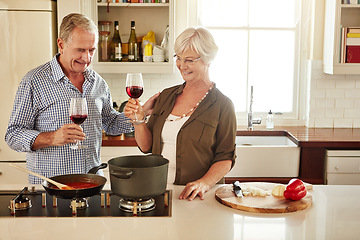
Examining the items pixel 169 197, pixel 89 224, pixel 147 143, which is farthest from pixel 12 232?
pixel 147 143

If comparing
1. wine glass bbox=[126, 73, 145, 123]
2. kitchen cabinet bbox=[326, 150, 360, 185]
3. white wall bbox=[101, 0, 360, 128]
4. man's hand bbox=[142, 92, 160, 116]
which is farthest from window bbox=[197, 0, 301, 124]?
wine glass bbox=[126, 73, 145, 123]

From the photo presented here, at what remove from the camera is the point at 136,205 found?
1.89 meters

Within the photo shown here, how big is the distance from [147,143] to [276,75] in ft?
8.29

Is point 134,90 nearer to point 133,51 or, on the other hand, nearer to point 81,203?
point 81,203

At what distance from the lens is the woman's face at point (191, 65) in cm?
238

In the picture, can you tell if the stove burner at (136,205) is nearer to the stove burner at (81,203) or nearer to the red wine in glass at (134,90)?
the stove burner at (81,203)

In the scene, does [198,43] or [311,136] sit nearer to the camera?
[198,43]

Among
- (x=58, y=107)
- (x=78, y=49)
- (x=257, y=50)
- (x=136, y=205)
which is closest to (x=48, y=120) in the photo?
(x=58, y=107)

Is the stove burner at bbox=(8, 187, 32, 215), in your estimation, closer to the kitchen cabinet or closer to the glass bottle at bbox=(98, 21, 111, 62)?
the glass bottle at bbox=(98, 21, 111, 62)

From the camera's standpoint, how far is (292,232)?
175cm

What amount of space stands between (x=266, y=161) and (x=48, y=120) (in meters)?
1.98

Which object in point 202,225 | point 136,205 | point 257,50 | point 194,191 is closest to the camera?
point 202,225

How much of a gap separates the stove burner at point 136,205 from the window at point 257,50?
2.82 m

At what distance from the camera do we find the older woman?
2361 mm
